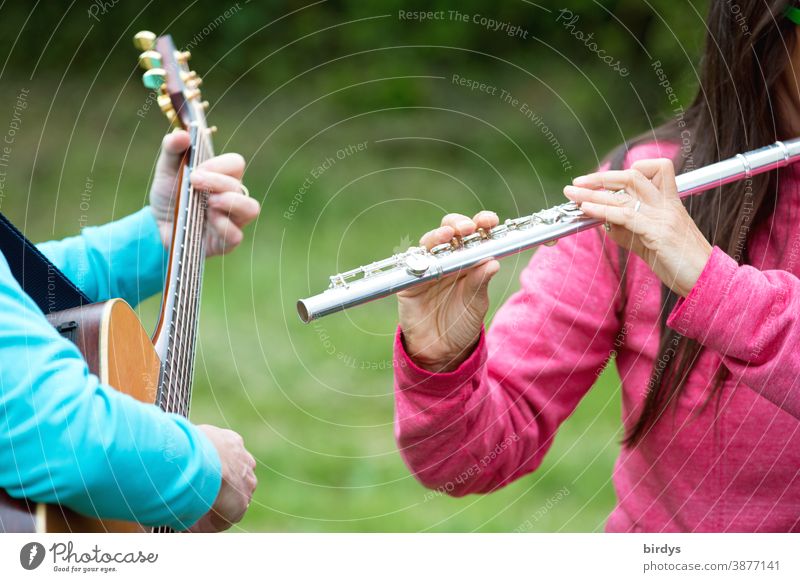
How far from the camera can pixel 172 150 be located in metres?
1.19

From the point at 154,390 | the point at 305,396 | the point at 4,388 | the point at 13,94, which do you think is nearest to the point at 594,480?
the point at 305,396

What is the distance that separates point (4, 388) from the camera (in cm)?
76

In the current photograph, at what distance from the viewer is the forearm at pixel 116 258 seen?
3.77 ft

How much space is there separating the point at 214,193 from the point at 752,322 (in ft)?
2.10

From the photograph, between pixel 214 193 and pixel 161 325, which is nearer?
pixel 161 325

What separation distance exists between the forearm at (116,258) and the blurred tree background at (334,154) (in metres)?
1.05

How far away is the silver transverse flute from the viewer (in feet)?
3.05

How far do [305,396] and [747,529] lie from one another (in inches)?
63.9
